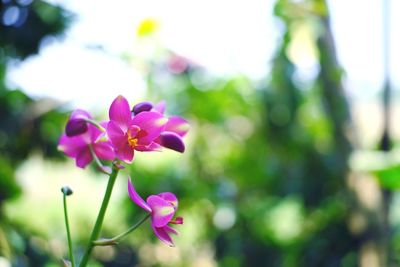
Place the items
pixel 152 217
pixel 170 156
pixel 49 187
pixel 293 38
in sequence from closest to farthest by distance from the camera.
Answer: pixel 152 217, pixel 293 38, pixel 49 187, pixel 170 156

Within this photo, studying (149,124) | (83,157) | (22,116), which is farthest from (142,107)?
(22,116)

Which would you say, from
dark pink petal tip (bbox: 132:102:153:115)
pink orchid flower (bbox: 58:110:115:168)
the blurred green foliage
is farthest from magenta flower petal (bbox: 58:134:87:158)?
the blurred green foliage

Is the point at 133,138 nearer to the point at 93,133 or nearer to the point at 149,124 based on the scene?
the point at 149,124

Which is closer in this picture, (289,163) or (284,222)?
(284,222)

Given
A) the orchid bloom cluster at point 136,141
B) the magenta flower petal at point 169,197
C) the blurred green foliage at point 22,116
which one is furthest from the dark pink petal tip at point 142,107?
the blurred green foliage at point 22,116

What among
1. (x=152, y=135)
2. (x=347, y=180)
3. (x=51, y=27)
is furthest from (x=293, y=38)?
Result: (x=152, y=135)

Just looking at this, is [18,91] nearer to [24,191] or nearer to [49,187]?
[24,191]
